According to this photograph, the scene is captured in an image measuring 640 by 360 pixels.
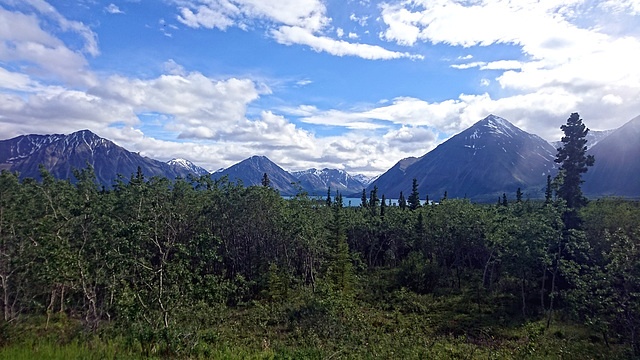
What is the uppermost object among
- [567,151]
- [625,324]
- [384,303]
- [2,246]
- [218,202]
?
[567,151]

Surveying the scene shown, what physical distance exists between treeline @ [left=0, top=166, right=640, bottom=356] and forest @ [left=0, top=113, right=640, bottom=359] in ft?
0.50

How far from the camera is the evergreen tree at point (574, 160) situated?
32656 mm

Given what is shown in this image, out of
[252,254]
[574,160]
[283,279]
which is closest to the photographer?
[283,279]

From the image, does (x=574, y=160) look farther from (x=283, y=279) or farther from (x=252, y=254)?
(x=252, y=254)

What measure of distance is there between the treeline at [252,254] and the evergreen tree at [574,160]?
1.90m

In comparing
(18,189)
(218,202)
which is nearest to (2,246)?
(18,189)

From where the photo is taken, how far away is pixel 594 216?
109 ft

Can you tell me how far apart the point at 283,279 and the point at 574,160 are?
32091 millimetres

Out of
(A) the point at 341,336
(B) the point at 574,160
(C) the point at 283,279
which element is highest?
(B) the point at 574,160

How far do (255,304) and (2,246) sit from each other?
60.1 ft

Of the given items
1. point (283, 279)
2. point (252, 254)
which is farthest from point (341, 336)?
point (252, 254)

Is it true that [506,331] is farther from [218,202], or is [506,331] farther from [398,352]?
[218,202]

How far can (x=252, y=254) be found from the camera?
36.2 m

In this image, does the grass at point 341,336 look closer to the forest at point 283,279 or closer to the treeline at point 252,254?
the forest at point 283,279
